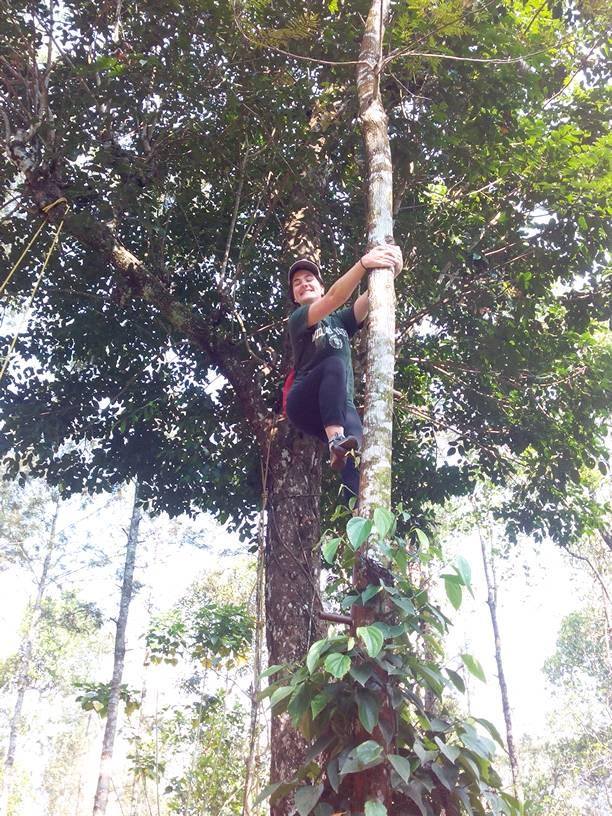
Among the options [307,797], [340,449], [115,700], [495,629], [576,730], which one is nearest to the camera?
[307,797]

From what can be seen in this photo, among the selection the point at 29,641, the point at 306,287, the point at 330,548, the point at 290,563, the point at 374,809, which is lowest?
the point at 374,809

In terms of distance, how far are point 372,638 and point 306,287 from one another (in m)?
2.35

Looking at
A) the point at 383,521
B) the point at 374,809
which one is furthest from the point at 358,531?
the point at 374,809

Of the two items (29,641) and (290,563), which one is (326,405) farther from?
(29,641)

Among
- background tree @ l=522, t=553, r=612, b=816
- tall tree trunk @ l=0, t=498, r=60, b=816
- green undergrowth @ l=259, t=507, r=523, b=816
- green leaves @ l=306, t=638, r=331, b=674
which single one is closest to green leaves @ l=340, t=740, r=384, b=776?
green undergrowth @ l=259, t=507, r=523, b=816

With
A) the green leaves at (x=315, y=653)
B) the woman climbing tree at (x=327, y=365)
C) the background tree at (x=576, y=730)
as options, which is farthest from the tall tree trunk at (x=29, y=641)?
the green leaves at (x=315, y=653)

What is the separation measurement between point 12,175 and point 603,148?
4.64 m

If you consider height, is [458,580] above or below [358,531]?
below

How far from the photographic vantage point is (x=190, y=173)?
211 inches

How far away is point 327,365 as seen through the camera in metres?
3.38

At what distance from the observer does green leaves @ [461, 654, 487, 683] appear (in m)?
2.03

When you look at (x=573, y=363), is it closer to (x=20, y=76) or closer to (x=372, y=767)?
(x=372, y=767)

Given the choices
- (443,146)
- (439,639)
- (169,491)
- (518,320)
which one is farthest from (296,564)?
(443,146)

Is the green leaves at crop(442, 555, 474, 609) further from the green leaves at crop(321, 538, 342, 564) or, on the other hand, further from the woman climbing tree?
the woman climbing tree
